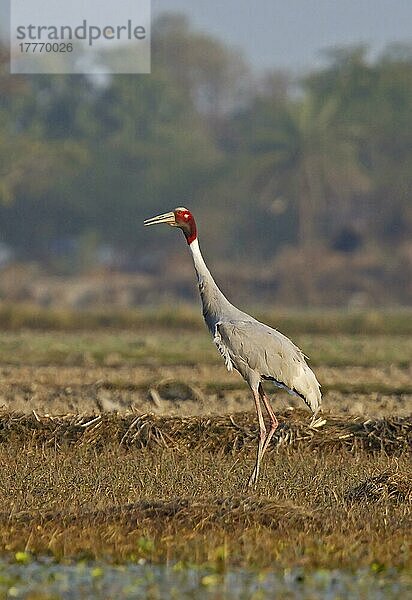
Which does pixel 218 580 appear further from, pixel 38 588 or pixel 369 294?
pixel 369 294

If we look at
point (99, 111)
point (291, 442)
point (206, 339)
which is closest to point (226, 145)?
point (99, 111)

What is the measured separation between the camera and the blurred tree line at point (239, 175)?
5422 cm

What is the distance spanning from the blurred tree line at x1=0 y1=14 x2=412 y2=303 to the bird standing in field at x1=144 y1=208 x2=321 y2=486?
1641 inches

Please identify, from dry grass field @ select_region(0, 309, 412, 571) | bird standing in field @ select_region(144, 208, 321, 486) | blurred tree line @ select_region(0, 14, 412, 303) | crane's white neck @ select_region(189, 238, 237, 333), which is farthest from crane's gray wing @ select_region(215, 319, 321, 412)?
blurred tree line @ select_region(0, 14, 412, 303)

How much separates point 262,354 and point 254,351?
7 cm

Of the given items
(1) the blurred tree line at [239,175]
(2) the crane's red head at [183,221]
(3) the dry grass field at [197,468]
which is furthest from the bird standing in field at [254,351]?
(1) the blurred tree line at [239,175]

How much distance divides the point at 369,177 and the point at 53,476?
164 ft

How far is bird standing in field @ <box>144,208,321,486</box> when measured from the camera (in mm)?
9328

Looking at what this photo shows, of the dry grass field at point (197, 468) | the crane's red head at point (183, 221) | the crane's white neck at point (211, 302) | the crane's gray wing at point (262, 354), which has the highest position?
the crane's red head at point (183, 221)

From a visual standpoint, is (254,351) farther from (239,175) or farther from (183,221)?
(239,175)

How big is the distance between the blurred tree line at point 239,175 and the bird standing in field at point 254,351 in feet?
137

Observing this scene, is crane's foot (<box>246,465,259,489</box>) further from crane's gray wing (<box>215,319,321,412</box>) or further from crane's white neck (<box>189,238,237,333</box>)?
crane's white neck (<box>189,238,237,333</box>)

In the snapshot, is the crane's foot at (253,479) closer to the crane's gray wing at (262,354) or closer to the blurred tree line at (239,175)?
the crane's gray wing at (262,354)

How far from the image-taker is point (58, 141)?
5866 cm
